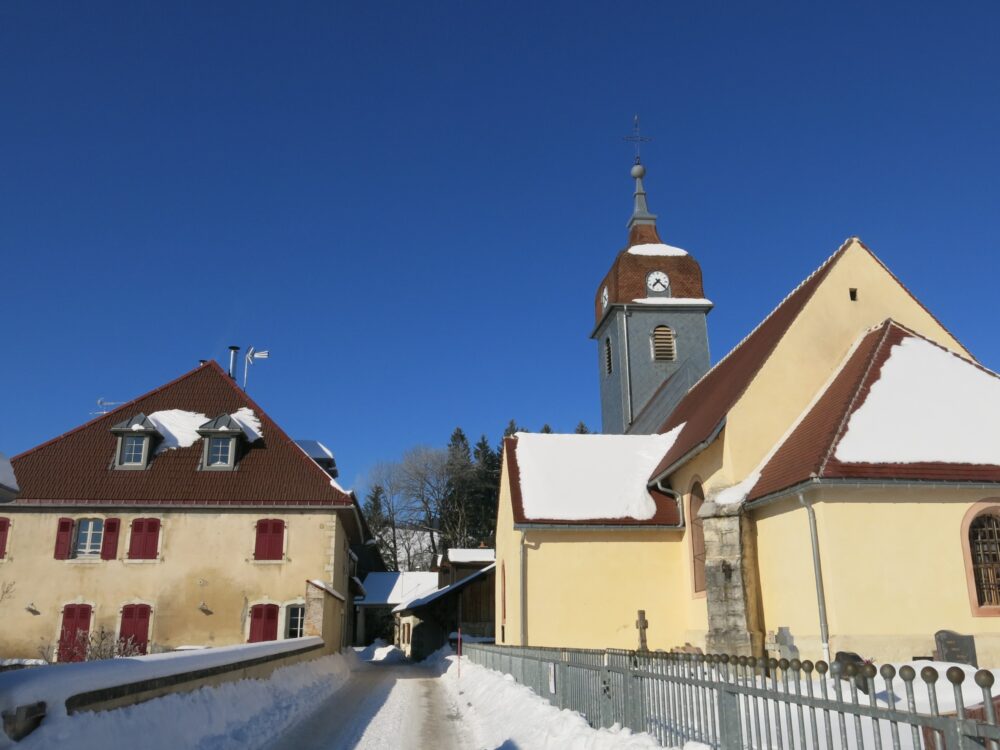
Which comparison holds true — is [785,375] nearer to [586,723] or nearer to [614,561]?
[614,561]

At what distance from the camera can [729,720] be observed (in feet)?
20.8

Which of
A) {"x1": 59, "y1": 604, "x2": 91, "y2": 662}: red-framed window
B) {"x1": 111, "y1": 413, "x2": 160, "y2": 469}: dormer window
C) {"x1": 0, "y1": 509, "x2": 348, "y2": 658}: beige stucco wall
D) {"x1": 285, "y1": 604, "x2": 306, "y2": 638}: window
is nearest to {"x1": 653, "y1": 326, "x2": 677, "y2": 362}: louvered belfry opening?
{"x1": 0, "y1": 509, "x2": 348, "y2": 658}: beige stucco wall

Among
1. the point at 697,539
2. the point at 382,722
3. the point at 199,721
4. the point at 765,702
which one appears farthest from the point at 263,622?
the point at 765,702

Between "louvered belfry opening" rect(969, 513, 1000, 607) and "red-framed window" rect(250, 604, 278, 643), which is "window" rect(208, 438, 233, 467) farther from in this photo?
"louvered belfry opening" rect(969, 513, 1000, 607)

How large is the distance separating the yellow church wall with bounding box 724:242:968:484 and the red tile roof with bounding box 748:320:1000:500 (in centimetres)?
43

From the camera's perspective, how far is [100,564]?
2514 centimetres

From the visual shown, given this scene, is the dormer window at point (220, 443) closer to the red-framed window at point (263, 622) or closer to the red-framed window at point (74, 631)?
the red-framed window at point (263, 622)

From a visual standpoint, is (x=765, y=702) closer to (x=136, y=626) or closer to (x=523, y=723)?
(x=523, y=723)

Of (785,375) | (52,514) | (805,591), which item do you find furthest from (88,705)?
(52,514)

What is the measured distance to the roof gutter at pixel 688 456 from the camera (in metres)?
17.6

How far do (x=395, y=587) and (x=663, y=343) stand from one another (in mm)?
25326

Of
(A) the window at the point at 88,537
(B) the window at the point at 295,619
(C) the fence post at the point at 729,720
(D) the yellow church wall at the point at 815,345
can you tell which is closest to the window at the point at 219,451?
(A) the window at the point at 88,537

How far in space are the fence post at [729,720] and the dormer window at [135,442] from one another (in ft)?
81.1

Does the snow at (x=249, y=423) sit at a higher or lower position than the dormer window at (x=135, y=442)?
higher
